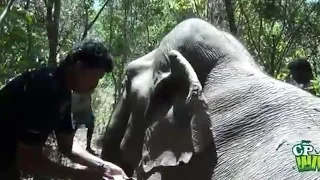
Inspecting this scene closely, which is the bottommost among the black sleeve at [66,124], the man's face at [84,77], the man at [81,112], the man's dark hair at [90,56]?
the man at [81,112]

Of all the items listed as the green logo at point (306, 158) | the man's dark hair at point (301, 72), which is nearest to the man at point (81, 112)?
the green logo at point (306, 158)

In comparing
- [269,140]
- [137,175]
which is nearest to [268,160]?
[269,140]

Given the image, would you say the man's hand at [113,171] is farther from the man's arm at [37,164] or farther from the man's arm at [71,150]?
the man's arm at [37,164]

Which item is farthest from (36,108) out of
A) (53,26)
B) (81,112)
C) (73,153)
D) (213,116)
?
(53,26)

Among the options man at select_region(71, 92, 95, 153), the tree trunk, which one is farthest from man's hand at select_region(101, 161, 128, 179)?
the tree trunk

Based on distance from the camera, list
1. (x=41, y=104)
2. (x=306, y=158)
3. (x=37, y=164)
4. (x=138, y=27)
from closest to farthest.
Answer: (x=306, y=158) < (x=41, y=104) < (x=37, y=164) < (x=138, y=27)

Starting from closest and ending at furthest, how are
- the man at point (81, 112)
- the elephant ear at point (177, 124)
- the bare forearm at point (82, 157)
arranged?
the elephant ear at point (177, 124), the bare forearm at point (82, 157), the man at point (81, 112)

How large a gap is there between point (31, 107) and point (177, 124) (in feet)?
2.53

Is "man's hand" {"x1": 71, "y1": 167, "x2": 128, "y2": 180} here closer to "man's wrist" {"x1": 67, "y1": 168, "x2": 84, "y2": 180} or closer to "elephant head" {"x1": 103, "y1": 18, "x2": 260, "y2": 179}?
"man's wrist" {"x1": 67, "y1": 168, "x2": 84, "y2": 180}

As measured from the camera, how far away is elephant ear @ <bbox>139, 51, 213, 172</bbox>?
3.30 meters

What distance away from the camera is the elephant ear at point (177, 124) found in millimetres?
3299

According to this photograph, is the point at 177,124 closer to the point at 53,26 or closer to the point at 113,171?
the point at 113,171

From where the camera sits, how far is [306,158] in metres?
2.92

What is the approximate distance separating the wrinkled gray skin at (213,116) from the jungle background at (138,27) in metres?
0.74
